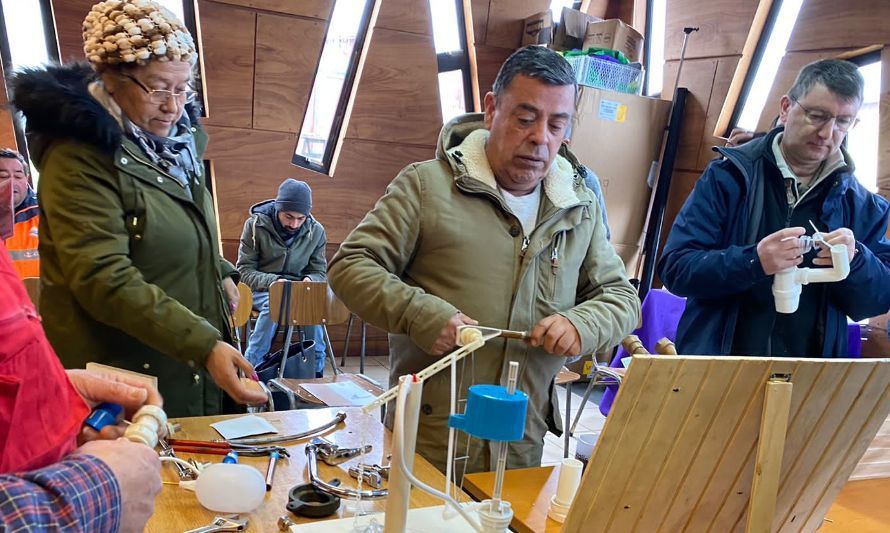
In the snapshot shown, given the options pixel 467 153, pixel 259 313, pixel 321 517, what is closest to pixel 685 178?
pixel 259 313

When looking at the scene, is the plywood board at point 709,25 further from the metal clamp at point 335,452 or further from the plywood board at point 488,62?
the metal clamp at point 335,452

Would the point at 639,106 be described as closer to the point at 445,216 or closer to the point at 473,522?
the point at 445,216

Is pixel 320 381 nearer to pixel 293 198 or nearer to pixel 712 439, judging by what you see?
pixel 293 198

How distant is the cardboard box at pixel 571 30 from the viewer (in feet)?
16.7

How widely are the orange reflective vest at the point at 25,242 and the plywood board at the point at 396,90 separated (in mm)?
2566

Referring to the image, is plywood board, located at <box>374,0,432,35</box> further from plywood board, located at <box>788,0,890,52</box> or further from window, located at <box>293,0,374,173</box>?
plywood board, located at <box>788,0,890,52</box>

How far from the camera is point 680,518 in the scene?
0.92 meters

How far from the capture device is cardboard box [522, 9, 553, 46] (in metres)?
5.22

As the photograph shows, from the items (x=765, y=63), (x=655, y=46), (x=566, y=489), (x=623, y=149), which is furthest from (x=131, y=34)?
(x=655, y=46)

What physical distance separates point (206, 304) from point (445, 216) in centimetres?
69

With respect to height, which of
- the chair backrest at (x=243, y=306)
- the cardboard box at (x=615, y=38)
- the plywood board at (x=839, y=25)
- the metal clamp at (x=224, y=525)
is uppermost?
the cardboard box at (x=615, y=38)

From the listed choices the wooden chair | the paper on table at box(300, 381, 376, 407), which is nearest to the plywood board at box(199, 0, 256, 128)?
the wooden chair

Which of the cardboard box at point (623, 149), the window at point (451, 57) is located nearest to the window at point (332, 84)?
the window at point (451, 57)

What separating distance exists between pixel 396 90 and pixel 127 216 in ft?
12.9
